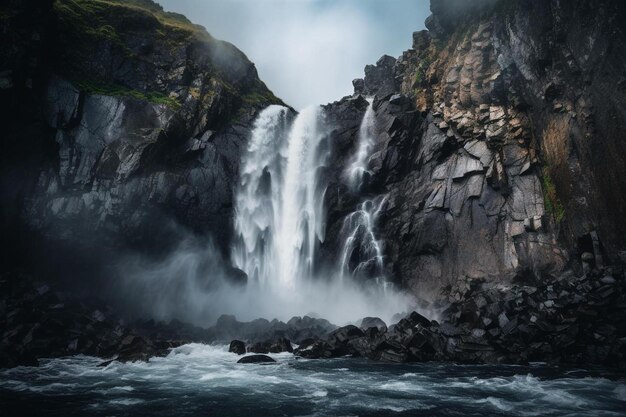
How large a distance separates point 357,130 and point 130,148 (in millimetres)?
27432

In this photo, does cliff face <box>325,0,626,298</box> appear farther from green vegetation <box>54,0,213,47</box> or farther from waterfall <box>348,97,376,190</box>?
green vegetation <box>54,0,213,47</box>

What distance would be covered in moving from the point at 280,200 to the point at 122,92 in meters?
22.0

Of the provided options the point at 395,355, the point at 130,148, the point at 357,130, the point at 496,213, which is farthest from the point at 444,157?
the point at 130,148

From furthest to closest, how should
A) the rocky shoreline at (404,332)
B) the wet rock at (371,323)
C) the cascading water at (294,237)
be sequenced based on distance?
the cascading water at (294,237)
the wet rock at (371,323)
the rocky shoreline at (404,332)

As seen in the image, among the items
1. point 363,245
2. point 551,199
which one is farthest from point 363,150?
point 551,199

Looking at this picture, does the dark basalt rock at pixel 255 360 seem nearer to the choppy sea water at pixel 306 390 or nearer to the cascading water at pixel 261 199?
the choppy sea water at pixel 306 390

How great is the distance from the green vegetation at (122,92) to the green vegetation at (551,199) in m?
39.9

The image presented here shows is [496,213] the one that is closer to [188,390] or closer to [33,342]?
[188,390]

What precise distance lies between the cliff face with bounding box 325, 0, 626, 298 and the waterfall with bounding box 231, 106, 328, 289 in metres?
2.86

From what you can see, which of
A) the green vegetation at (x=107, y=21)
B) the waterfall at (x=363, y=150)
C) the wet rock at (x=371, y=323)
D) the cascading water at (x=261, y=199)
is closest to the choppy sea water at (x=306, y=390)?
the wet rock at (x=371, y=323)

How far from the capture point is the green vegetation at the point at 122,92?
1710 inches

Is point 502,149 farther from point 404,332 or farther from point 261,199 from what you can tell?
point 261,199

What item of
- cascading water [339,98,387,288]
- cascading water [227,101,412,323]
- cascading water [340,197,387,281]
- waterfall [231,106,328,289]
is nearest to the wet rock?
cascading water [227,101,412,323]

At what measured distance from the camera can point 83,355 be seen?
27.9 meters
